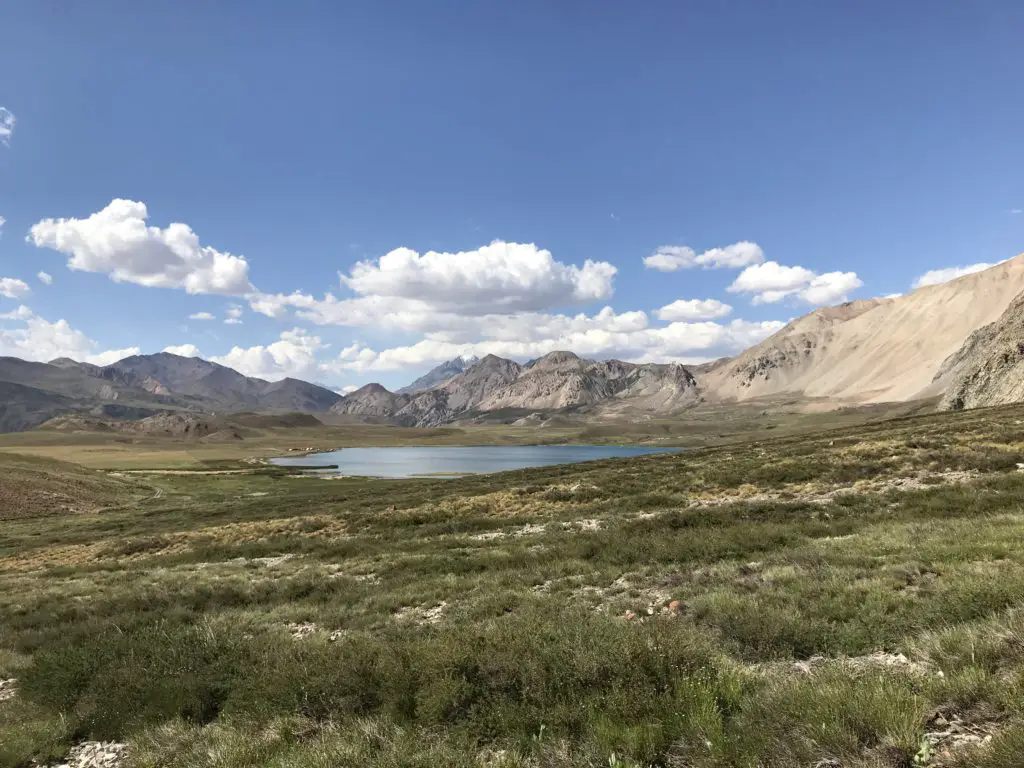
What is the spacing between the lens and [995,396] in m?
75.6

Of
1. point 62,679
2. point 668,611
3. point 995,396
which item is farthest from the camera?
point 995,396

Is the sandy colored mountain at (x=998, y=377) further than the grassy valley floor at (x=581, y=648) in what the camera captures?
Yes

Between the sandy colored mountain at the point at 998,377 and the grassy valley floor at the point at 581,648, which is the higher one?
the sandy colored mountain at the point at 998,377

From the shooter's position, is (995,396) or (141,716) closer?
(141,716)

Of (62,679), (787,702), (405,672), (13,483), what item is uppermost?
(787,702)

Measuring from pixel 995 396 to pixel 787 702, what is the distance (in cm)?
9669

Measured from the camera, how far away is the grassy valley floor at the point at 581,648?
18.6ft

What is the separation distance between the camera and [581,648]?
7754mm

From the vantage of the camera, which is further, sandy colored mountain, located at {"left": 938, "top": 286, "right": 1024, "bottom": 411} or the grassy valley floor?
sandy colored mountain, located at {"left": 938, "top": 286, "right": 1024, "bottom": 411}

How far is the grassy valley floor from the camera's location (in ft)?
18.6

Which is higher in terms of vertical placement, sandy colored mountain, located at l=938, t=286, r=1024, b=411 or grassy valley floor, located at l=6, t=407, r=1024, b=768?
sandy colored mountain, located at l=938, t=286, r=1024, b=411

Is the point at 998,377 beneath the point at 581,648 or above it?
above

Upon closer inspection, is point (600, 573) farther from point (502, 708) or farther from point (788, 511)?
point (788, 511)

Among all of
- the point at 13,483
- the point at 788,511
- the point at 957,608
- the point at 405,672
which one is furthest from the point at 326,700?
the point at 13,483
